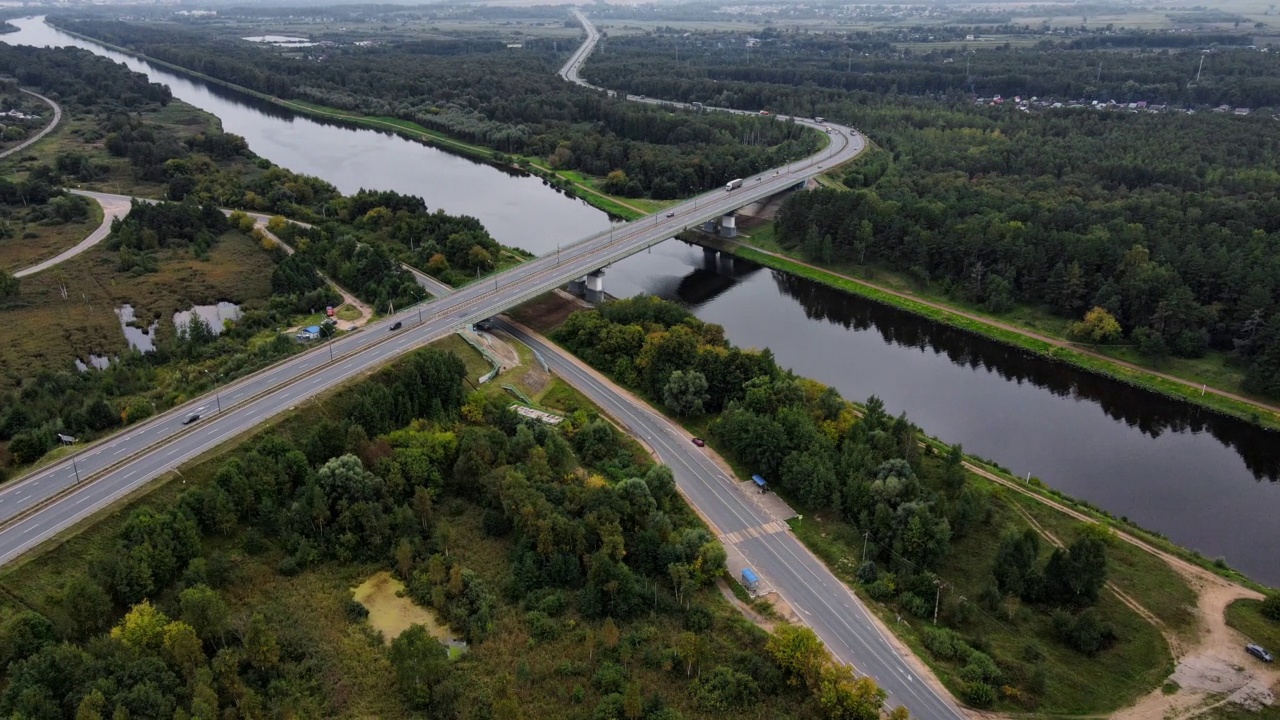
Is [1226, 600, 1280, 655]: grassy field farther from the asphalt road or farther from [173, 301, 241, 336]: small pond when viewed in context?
[173, 301, 241, 336]: small pond

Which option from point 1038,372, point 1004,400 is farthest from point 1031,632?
point 1038,372

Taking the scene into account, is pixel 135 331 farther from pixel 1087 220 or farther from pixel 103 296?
pixel 1087 220

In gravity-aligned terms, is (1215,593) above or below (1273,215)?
below

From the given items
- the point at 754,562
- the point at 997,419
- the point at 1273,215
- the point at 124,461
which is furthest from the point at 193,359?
the point at 1273,215

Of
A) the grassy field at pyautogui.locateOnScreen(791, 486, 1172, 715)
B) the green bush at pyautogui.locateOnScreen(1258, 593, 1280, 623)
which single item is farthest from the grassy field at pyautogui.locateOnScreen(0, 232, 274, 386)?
the green bush at pyautogui.locateOnScreen(1258, 593, 1280, 623)

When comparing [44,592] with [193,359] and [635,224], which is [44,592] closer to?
[193,359]

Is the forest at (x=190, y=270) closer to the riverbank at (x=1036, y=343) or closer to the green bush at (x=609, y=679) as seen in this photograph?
the riverbank at (x=1036, y=343)
